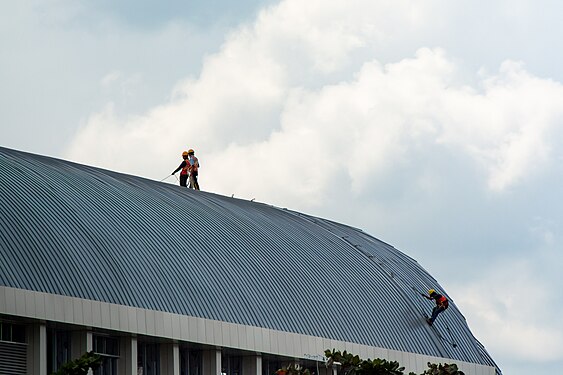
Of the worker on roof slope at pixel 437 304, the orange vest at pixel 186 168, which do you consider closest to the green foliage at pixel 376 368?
the worker on roof slope at pixel 437 304

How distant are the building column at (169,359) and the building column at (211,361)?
2.24 m

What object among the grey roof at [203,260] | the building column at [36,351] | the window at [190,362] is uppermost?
the grey roof at [203,260]

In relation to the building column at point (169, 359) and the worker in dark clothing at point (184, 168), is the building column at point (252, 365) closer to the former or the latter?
the building column at point (169, 359)

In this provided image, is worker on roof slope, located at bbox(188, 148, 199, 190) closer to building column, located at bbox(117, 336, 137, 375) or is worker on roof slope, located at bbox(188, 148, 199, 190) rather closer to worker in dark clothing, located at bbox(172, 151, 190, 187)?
worker in dark clothing, located at bbox(172, 151, 190, 187)

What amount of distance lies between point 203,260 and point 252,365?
5.42 metres

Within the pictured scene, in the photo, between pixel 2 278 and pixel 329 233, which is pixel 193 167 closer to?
pixel 329 233

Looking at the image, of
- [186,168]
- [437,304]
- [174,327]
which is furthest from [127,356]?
[186,168]

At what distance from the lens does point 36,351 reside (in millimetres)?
56375

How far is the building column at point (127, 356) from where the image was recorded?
2388 inches

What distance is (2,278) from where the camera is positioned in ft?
182

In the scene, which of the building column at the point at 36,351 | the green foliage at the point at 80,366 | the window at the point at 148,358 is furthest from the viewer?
the window at the point at 148,358

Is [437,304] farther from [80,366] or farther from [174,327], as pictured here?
[80,366]

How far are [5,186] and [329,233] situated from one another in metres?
27.3

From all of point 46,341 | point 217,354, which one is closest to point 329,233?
point 217,354
